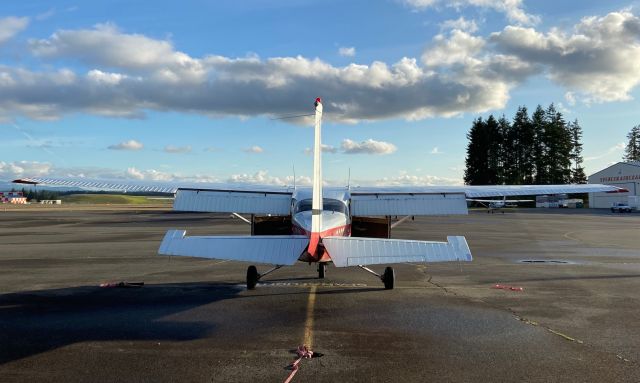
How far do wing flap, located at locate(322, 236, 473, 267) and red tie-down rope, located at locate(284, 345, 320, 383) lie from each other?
1876 mm

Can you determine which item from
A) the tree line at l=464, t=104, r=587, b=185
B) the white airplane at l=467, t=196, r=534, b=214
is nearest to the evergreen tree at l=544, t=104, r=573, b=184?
the tree line at l=464, t=104, r=587, b=185

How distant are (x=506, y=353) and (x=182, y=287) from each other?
8152 millimetres

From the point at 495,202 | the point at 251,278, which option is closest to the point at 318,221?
the point at 251,278

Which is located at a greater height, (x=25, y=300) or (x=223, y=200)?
(x=223, y=200)

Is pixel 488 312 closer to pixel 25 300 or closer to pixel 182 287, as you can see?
pixel 182 287

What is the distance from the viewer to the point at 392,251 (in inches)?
339

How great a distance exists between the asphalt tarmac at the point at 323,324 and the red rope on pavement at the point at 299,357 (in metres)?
0.09

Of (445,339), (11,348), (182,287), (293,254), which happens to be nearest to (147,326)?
(11,348)

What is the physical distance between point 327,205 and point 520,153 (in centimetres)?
10399

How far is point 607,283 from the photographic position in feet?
41.6

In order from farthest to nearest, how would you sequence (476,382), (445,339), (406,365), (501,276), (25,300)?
(501,276), (25,300), (445,339), (406,365), (476,382)

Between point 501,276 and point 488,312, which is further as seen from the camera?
point 501,276

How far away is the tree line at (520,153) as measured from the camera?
341ft

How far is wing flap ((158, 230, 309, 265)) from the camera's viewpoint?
327 inches
